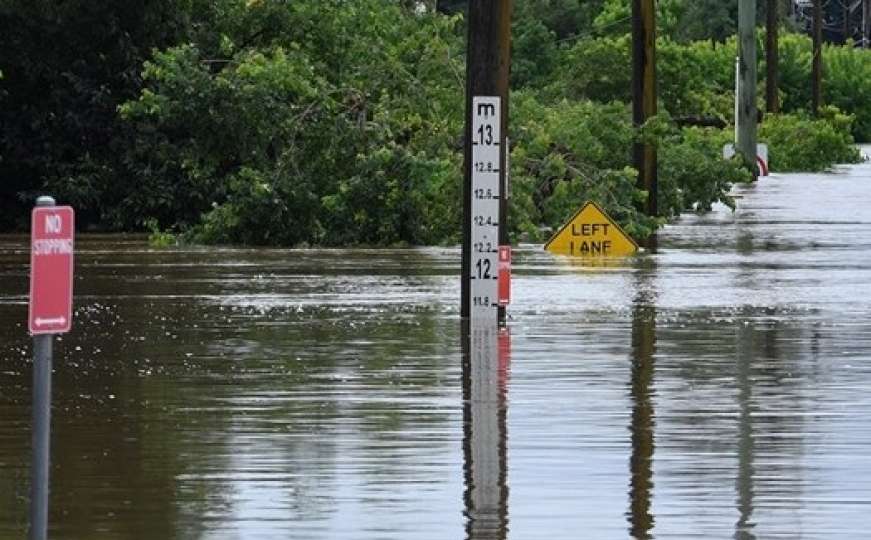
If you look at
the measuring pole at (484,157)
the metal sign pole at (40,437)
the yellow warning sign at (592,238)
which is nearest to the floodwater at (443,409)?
the measuring pole at (484,157)

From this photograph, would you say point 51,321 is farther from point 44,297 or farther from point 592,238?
point 592,238

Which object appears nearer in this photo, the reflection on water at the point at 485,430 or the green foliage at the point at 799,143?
the reflection on water at the point at 485,430

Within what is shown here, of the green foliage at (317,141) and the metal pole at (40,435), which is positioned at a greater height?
the green foliage at (317,141)

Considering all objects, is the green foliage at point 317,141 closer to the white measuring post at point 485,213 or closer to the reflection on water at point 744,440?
the white measuring post at point 485,213

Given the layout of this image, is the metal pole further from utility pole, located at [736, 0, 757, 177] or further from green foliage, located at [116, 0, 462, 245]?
utility pole, located at [736, 0, 757, 177]

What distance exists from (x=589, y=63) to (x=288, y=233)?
1519 inches

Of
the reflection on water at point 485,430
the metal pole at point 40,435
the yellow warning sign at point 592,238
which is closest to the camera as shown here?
the metal pole at point 40,435

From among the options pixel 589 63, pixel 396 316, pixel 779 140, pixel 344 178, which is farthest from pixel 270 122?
pixel 779 140

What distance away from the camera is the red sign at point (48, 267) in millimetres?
8641

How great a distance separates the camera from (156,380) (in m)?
16.5

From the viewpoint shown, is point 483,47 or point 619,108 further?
point 619,108

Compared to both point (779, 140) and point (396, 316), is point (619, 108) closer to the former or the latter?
point (396, 316)

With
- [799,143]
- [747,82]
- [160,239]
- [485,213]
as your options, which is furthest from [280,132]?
[799,143]

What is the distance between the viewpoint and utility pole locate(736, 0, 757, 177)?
62.2m
